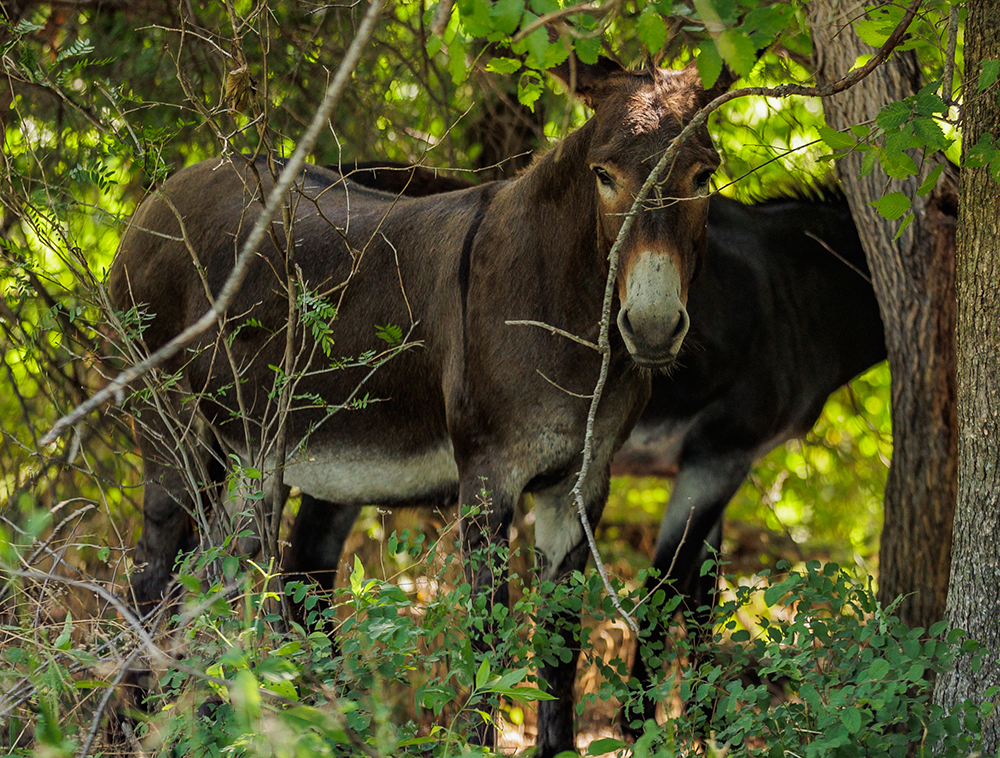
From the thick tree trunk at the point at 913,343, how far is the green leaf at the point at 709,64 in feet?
5.38

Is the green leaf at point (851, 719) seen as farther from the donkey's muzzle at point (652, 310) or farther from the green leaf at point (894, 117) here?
the green leaf at point (894, 117)

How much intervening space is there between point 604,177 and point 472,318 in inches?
23.3

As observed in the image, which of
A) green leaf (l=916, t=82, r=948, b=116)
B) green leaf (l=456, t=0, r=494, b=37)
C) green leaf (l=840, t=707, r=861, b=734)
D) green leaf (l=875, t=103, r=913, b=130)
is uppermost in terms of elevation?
green leaf (l=456, t=0, r=494, b=37)

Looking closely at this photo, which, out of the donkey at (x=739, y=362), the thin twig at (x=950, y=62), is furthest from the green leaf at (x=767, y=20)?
the donkey at (x=739, y=362)

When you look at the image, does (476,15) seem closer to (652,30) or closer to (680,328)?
(652,30)

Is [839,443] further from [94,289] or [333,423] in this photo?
[94,289]

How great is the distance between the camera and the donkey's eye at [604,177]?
2410mm

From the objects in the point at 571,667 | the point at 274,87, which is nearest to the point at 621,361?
the point at 571,667

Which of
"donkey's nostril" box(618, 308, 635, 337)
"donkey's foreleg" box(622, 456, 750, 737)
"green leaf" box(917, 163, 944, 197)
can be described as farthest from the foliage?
"donkey's foreleg" box(622, 456, 750, 737)

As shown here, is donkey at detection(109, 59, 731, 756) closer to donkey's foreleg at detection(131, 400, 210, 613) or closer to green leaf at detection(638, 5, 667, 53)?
donkey's foreleg at detection(131, 400, 210, 613)

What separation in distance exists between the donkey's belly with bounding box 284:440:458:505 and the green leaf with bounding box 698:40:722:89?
5.03 feet

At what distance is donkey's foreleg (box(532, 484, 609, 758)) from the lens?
2811 mm

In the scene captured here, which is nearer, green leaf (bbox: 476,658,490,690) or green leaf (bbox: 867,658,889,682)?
green leaf (bbox: 476,658,490,690)

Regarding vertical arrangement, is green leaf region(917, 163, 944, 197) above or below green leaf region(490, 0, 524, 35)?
below
